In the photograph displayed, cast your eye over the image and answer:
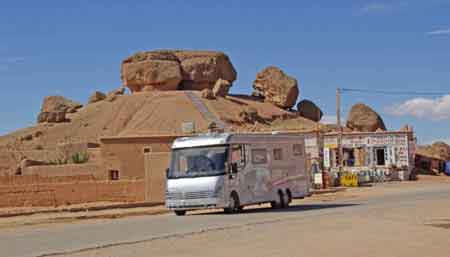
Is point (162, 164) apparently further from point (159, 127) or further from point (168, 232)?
point (159, 127)

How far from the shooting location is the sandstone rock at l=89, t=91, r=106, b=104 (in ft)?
376

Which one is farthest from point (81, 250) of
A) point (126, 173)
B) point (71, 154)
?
point (71, 154)

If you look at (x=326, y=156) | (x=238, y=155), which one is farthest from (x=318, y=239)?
(x=326, y=156)

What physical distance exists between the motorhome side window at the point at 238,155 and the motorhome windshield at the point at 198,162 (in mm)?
391

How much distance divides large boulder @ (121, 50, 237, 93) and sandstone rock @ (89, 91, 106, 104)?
4548 mm

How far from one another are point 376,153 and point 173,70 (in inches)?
2216

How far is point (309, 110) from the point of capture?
4331 inches

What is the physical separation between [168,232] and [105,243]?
9.11 ft

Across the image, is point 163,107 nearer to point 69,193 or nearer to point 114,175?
point 114,175

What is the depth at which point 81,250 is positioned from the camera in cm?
1556

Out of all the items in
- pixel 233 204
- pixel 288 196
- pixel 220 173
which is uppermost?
pixel 220 173

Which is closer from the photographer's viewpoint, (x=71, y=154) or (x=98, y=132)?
(x=71, y=154)

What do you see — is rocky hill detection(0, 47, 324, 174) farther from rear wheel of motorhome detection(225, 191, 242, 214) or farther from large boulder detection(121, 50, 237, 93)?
rear wheel of motorhome detection(225, 191, 242, 214)

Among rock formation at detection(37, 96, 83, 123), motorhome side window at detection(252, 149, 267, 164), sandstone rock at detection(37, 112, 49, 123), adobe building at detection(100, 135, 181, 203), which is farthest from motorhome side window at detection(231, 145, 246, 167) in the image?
sandstone rock at detection(37, 112, 49, 123)
